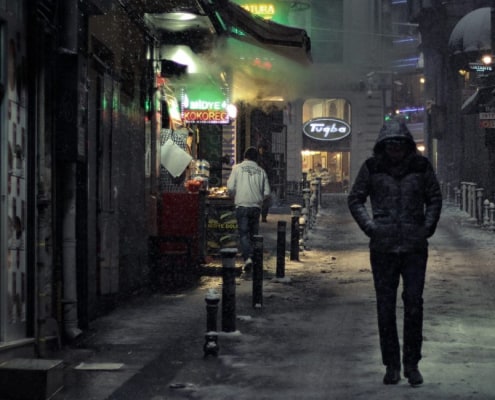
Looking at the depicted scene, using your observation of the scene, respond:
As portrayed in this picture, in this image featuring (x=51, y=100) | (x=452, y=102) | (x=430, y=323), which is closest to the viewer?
(x=51, y=100)

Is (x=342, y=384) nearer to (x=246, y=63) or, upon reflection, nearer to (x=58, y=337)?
(x=58, y=337)

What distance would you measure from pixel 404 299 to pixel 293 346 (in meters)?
2.16

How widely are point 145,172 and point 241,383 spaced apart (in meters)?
7.62

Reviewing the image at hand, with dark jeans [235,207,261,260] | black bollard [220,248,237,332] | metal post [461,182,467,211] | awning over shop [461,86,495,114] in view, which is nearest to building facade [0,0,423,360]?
black bollard [220,248,237,332]

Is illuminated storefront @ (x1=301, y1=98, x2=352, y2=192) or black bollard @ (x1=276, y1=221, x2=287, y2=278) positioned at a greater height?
illuminated storefront @ (x1=301, y1=98, x2=352, y2=192)

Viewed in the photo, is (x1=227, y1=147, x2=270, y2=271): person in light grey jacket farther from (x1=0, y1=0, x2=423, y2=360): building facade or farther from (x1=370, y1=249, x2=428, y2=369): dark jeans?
(x1=370, y1=249, x2=428, y2=369): dark jeans

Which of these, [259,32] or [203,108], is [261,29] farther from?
[203,108]

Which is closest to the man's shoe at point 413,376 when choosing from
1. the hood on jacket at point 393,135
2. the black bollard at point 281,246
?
the hood on jacket at point 393,135

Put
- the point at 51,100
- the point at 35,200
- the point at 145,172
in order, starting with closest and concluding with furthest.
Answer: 1. the point at 35,200
2. the point at 51,100
3. the point at 145,172

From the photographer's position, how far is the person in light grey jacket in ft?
55.7

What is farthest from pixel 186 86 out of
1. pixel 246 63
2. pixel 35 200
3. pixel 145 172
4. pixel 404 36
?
pixel 404 36

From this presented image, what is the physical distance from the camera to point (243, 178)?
1703 cm

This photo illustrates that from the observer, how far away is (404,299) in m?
7.97

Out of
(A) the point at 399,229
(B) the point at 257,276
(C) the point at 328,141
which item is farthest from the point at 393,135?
(C) the point at 328,141
